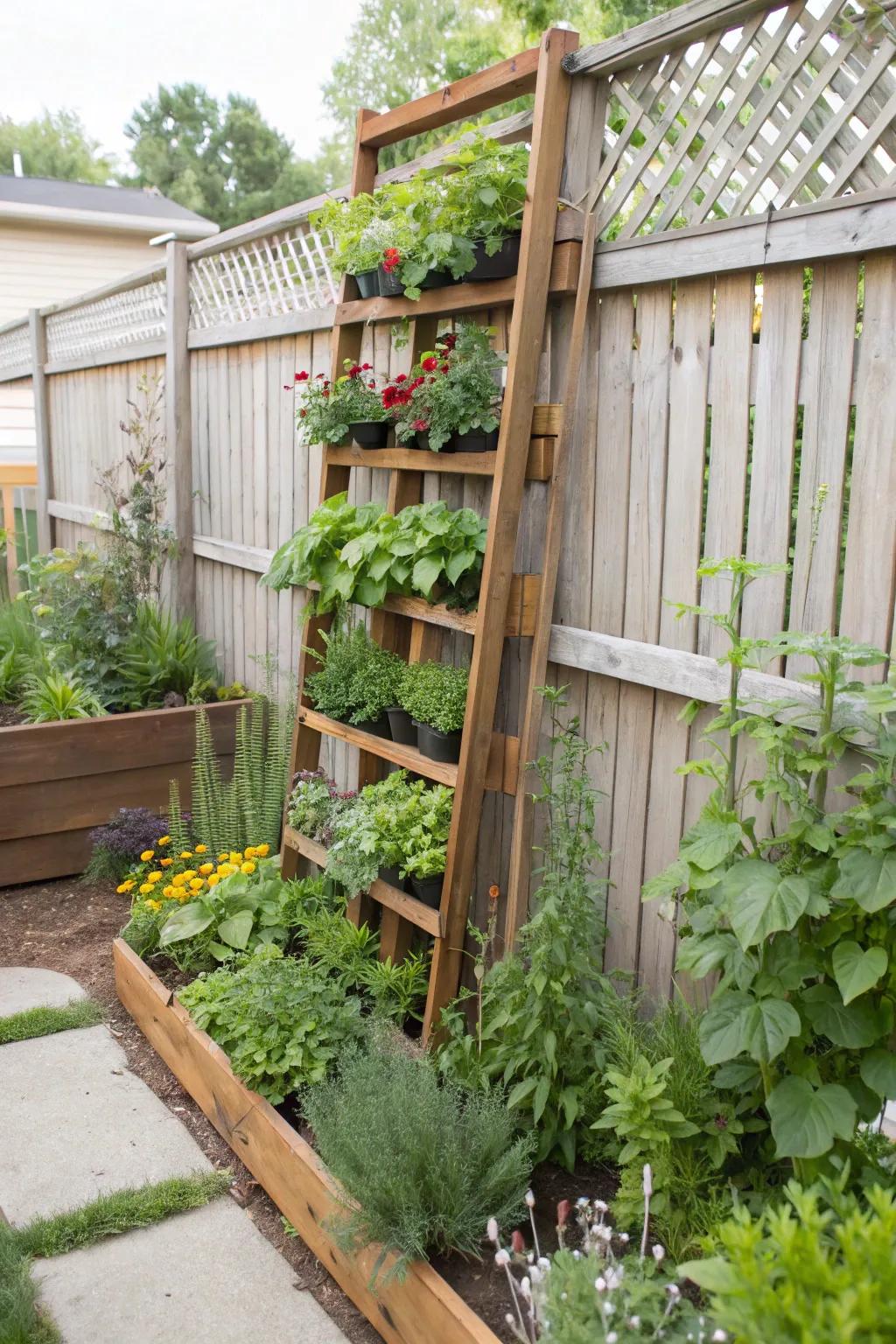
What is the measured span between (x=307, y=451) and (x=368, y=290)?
109 centimetres

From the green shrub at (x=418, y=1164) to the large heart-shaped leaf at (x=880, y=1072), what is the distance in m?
0.77

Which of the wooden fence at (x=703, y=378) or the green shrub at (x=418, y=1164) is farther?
the green shrub at (x=418, y=1164)

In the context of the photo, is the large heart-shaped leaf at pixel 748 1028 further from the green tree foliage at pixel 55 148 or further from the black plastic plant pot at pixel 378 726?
the green tree foliage at pixel 55 148

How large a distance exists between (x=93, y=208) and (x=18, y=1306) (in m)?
15.2

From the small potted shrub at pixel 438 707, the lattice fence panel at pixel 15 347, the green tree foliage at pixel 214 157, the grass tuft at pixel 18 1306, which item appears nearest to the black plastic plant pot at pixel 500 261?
the small potted shrub at pixel 438 707

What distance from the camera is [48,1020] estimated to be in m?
Result: 3.69

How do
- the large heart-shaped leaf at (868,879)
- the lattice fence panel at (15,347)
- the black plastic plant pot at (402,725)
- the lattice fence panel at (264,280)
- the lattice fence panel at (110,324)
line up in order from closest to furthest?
1. the large heart-shaped leaf at (868,879)
2. the black plastic plant pot at (402,725)
3. the lattice fence panel at (264,280)
4. the lattice fence panel at (110,324)
5. the lattice fence panel at (15,347)

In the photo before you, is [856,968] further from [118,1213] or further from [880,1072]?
[118,1213]

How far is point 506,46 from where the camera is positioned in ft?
50.5

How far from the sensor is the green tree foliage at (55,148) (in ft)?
120

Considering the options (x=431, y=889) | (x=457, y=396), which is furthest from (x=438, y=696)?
(x=457, y=396)

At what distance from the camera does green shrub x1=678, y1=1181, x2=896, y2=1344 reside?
134 centimetres

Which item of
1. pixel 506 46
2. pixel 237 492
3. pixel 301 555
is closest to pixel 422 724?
pixel 301 555

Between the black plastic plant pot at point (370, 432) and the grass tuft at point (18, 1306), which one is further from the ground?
the black plastic plant pot at point (370, 432)
